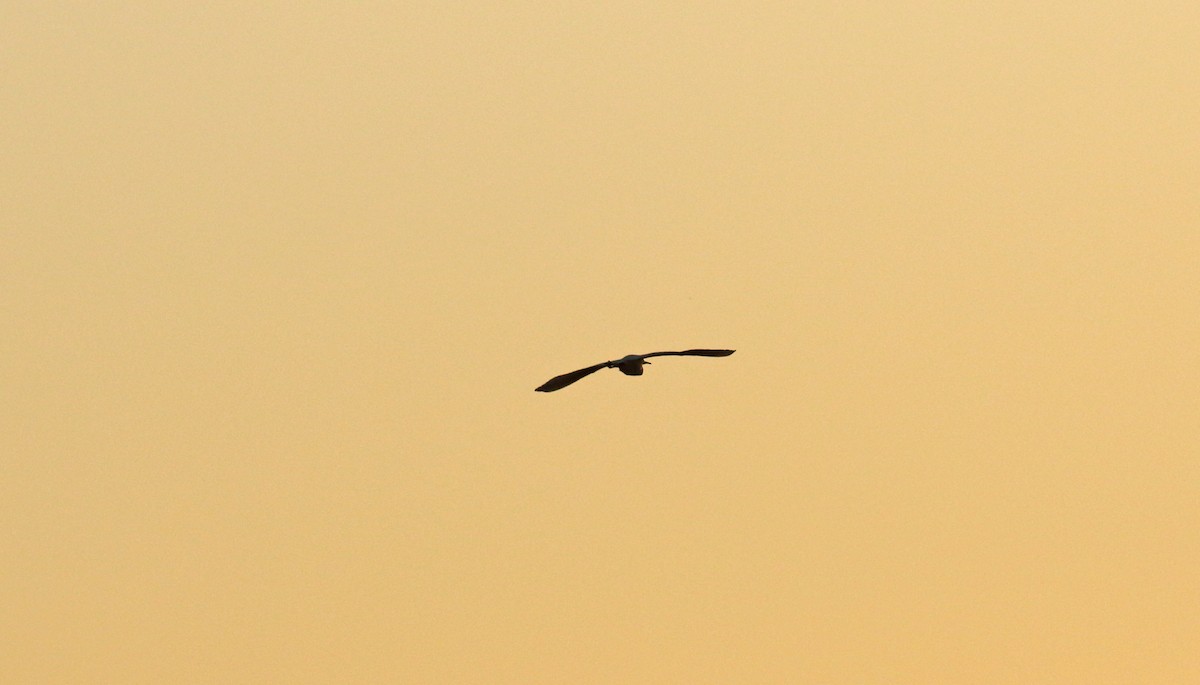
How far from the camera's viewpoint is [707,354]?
429 feet

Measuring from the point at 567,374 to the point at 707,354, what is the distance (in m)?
6.01

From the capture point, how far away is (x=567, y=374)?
5133 inches

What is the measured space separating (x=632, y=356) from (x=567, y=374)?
2868 mm

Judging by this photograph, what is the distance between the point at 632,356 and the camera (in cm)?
13012

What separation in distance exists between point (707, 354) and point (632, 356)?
3.23 metres
